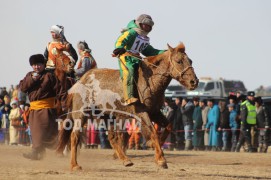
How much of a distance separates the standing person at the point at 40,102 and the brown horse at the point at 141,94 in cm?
42

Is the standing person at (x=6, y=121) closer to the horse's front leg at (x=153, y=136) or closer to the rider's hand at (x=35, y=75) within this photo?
the rider's hand at (x=35, y=75)

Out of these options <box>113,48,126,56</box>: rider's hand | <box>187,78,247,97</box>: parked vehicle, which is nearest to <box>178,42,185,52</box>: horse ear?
<box>113,48,126,56</box>: rider's hand

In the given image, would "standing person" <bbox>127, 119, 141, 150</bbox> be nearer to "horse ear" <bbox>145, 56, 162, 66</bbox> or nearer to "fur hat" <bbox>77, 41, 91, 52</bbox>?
"fur hat" <bbox>77, 41, 91, 52</bbox>

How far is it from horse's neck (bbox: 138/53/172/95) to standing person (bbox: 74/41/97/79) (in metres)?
3.02

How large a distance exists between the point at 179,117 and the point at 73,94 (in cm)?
1261

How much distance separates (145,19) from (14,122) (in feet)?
53.6

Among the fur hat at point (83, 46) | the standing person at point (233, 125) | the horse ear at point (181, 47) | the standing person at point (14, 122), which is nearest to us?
the horse ear at point (181, 47)

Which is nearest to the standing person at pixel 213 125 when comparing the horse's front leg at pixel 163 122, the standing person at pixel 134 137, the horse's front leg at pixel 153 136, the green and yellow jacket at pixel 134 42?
the standing person at pixel 134 137

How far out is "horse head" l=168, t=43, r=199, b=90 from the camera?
13.9 meters

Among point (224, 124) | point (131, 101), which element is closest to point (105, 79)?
point (131, 101)

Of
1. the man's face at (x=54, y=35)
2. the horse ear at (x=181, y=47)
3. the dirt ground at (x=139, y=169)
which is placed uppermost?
the man's face at (x=54, y=35)

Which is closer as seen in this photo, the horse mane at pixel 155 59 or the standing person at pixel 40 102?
the horse mane at pixel 155 59

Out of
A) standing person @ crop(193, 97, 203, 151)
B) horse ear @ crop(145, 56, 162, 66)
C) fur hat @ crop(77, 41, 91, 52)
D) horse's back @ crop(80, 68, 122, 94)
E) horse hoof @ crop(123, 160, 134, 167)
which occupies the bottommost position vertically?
horse hoof @ crop(123, 160, 134, 167)

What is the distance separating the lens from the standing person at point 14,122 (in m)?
30.0
